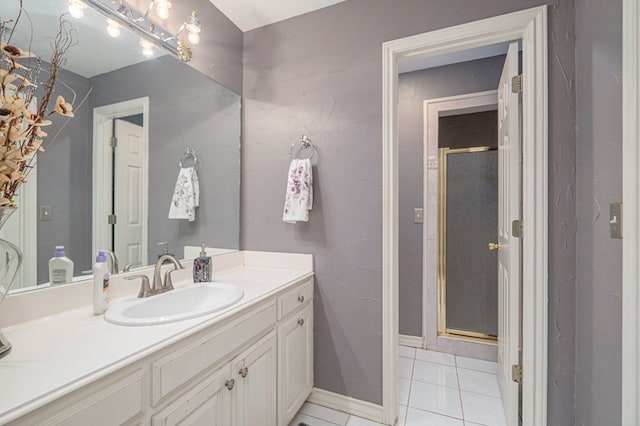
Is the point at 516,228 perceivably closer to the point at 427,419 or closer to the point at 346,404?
the point at 427,419

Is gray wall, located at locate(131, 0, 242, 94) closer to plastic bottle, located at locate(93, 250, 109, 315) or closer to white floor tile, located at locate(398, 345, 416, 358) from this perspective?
plastic bottle, located at locate(93, 250, 109, 315)

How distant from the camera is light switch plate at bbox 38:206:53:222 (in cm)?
105

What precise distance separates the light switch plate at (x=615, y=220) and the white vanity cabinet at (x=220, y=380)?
1293 millimetres

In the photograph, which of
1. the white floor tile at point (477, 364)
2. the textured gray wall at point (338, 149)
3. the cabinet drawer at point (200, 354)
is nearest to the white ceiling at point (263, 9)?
the textured gray wall at point (338, 149)

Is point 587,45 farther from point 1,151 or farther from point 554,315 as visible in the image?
point 1,151

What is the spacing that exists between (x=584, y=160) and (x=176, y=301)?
1870 mm

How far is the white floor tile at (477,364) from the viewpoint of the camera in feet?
7.16

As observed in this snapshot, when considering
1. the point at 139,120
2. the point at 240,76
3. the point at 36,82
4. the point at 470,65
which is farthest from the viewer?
the point at 470,65

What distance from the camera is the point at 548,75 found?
4.34 feet

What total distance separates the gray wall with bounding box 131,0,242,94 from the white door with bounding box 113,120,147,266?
62 cm

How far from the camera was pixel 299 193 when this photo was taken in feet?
5.69

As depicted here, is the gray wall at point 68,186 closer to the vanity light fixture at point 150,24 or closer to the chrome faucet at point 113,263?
the chrome faucet at point 113,263
